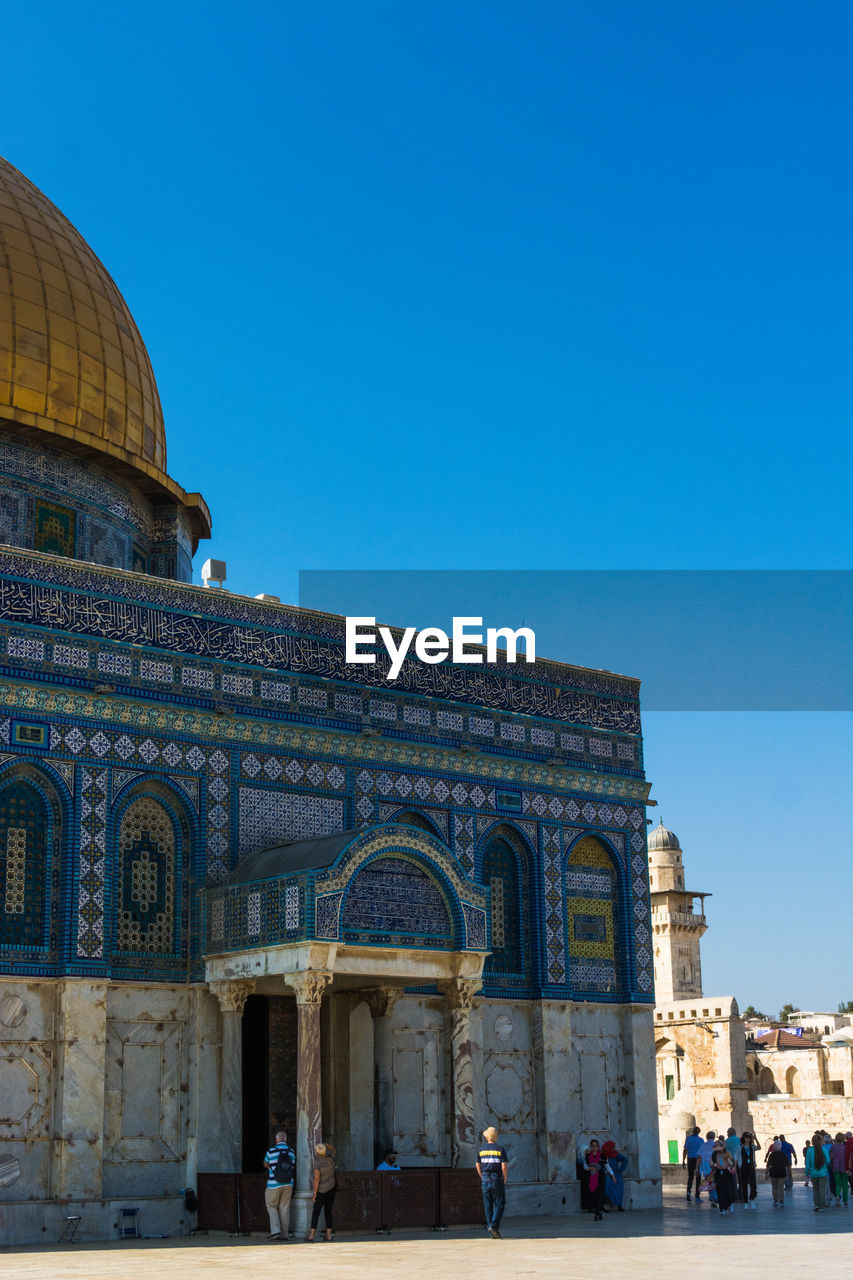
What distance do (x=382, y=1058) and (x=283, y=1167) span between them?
3289 mm

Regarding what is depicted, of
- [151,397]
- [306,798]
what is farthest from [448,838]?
[151,397]

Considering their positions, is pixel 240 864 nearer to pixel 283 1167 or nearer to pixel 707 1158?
pixel 283 1167

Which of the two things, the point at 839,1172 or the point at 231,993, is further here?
the point at 839,1172

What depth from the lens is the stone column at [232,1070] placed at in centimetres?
1694

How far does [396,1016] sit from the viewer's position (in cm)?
1916

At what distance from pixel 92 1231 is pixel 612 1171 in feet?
22.6

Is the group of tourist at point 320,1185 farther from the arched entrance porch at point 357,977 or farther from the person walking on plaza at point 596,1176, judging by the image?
the person walking on plaza at point 596,1176

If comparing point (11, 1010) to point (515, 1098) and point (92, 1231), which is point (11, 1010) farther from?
point (515, 1098)

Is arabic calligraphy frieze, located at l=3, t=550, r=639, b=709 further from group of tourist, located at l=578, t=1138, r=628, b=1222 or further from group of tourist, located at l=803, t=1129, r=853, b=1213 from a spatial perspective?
group of tourist, located at l=803, t=1129, r=853, b=1213

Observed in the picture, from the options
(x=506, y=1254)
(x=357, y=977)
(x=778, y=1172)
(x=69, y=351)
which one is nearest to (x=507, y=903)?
(x=357, y=977)

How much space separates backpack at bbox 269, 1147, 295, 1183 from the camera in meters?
15.4

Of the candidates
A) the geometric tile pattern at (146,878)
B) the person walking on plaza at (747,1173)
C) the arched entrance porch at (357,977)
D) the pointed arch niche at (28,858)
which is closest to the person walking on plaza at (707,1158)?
the person walking on plaza at (747,1173)

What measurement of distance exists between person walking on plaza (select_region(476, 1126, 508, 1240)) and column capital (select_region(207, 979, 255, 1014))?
3.12 meters

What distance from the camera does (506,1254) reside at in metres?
13.8
